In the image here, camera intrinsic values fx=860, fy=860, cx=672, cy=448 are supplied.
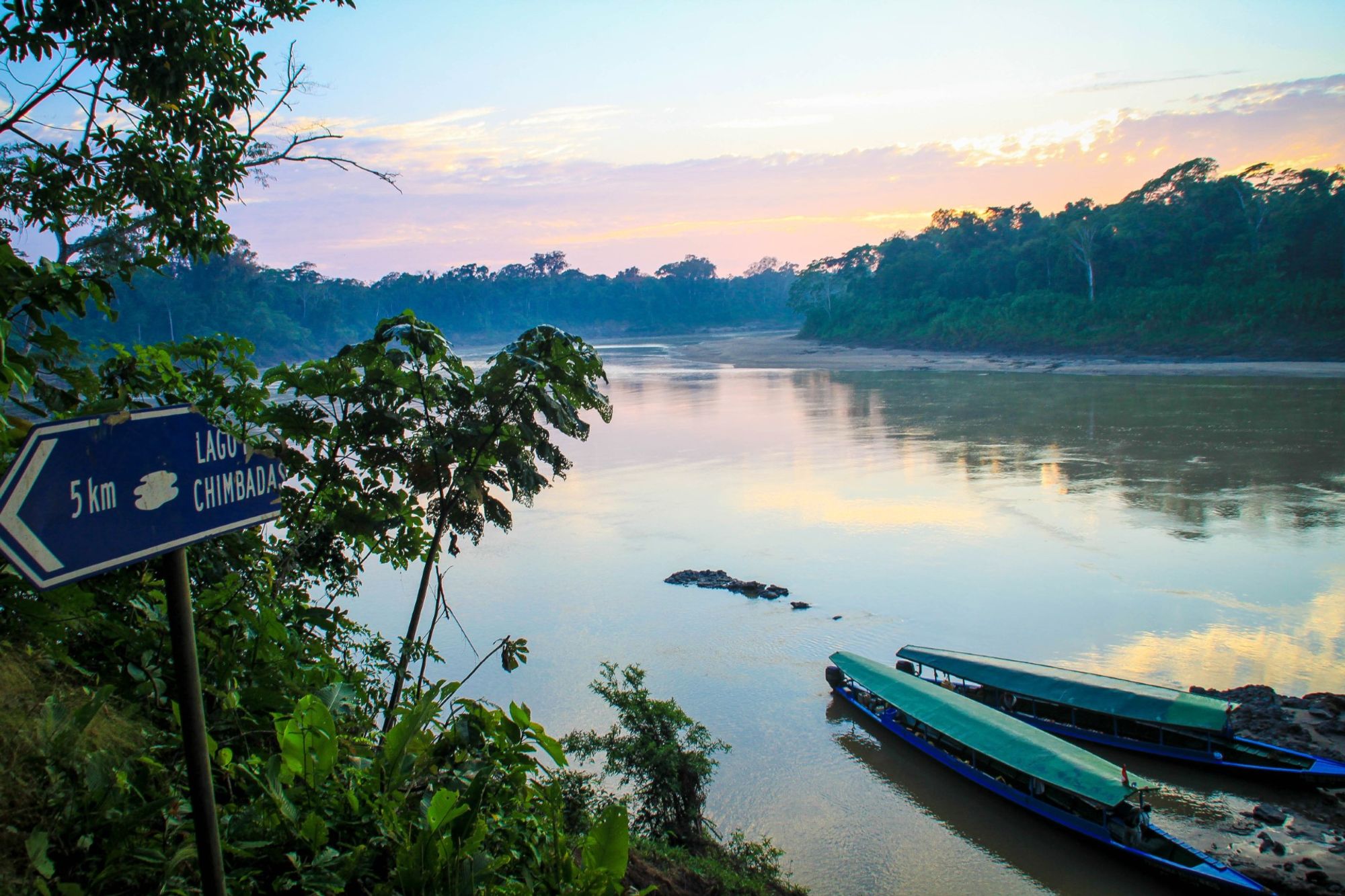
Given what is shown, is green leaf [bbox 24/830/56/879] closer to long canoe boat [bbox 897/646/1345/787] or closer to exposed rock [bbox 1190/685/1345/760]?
long canoe boat [bbox 897/646/1345/787]

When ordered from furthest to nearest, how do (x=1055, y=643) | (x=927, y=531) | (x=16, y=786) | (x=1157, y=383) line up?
1. (x=1157, y=383)
2. (x=927, y=531)
3. (x=1055, y=643)
4. (x=16, y=786)

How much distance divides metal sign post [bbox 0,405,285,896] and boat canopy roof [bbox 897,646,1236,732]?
10.6m

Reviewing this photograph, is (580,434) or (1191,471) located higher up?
(580,434)

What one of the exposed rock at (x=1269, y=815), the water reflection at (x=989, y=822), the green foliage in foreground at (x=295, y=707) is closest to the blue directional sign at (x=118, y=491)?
the green foliage in foreground at (x=295, y=707)

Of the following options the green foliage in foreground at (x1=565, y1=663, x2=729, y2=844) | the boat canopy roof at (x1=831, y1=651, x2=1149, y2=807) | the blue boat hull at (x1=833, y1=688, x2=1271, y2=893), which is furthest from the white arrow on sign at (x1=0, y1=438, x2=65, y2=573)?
the blue boat hull at (x1=833, y1=688, x2=1271, y2=893)

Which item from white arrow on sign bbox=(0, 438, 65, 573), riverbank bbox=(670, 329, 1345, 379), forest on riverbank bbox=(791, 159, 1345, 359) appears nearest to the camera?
white arrow on sign bbox=(0, 438, 65, 573)

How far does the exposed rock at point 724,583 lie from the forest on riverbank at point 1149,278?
1656 inches

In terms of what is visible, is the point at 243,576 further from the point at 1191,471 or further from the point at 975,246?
the point at 975,246

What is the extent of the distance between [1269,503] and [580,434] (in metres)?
20.0

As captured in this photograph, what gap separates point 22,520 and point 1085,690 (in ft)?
37.2

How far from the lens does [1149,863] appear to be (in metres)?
8.11

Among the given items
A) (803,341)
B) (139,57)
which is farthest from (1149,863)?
(803,341)

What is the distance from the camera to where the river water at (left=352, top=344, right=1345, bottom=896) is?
368 inches

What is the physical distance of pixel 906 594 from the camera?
1509 cm
